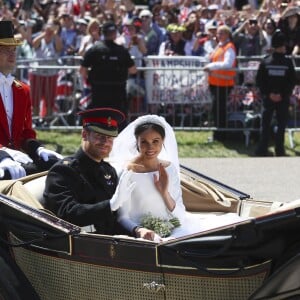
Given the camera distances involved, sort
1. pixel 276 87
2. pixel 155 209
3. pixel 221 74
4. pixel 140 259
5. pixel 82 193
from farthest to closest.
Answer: pixel 221 74 → pixel 276 87 → pixel 155 209 → pixel 82 193 → pixel 140 259

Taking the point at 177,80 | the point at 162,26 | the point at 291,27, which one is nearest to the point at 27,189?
the point at 177,80

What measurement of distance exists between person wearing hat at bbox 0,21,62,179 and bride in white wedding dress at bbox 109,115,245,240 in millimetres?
638

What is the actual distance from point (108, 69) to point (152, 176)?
606 centimetres

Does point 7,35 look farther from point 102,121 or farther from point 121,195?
point 121,195

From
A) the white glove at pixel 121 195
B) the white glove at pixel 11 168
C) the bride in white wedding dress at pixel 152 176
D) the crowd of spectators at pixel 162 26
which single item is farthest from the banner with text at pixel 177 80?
the white glove at pixel 121 195

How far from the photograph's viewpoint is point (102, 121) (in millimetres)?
5469

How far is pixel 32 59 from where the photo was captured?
13.8 meters

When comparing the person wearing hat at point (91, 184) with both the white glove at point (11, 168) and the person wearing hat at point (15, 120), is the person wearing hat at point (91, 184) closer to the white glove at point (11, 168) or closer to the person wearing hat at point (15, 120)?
the white glove at point (11, 168)

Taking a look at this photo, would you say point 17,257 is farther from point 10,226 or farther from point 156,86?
point 156,86

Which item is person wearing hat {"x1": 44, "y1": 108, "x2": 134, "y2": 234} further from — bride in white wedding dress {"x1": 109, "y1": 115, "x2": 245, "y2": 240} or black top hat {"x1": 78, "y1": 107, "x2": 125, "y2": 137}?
bride in white wedding dress {"x1": 109, "y1": 115, "x2": 245, "y2": 240}

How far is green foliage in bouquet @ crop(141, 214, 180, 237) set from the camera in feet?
18.0

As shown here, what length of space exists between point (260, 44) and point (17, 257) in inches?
348

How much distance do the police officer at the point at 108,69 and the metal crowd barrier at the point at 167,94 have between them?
1069mm

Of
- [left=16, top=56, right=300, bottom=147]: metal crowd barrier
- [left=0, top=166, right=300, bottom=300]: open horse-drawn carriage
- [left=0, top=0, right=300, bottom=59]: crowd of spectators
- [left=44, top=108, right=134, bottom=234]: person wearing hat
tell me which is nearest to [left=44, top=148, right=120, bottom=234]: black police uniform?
[left=44, top=108, right=134, bottom=234]: person wearing hat
